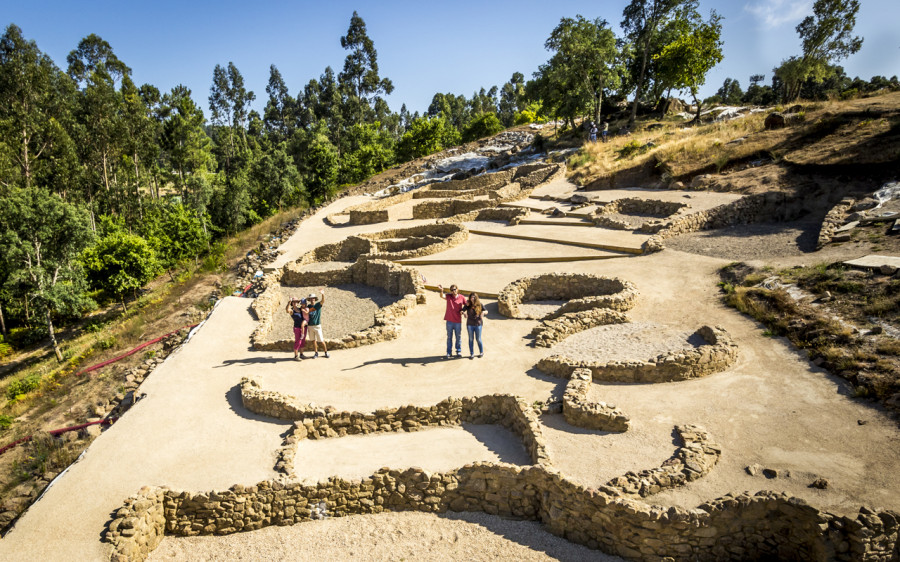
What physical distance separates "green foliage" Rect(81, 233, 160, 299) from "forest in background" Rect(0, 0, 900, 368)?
70 mm

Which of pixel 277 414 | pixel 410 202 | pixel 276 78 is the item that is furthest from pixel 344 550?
pixel 276 78

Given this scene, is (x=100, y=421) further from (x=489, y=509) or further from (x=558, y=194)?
(x=558, y=194)

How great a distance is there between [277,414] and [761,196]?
69.2 feet

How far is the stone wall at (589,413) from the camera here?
27.4 ft

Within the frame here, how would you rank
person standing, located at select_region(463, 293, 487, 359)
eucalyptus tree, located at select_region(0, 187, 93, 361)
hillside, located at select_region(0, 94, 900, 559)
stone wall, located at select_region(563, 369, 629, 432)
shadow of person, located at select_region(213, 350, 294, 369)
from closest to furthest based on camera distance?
hillside, located at select_region(0, 94, 900, 559) < stone wall, located at select_region(563, 369, 629, 432) < person standing, located at select_region(463, 293, 487, 359) < shadow of person, located at select_region(213, 350, 294, 369) < eucalyptus tree, located at select_region(0, 187, 93, 361)

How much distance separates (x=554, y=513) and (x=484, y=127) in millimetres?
64591

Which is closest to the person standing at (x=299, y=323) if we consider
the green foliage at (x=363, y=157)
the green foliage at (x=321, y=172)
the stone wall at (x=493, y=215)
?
the stone wall at (x=493, y=215)

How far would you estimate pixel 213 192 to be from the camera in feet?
146

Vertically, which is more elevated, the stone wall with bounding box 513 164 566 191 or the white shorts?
the stone wall with bounding box 513 164 566 191

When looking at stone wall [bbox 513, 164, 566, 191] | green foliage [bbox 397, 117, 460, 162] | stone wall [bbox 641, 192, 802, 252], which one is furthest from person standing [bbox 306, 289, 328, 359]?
green foliage [bbox 397, 117, 460, 162]

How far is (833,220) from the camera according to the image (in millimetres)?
16422

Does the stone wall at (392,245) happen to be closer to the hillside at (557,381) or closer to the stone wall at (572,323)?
the hillside at (557,381)

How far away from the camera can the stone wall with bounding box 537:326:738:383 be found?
31.9 feet

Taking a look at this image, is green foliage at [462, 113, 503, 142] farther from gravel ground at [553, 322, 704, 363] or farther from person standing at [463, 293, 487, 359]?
person standing at [463, 293, 487, 359]
